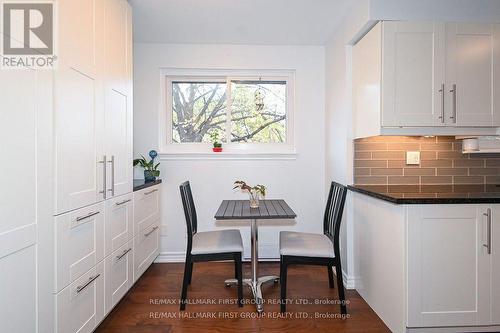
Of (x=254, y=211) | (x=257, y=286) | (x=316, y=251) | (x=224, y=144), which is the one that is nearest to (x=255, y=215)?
(x=254, y=211)

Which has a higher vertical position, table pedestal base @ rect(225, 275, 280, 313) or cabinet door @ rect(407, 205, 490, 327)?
cabinet door @ rect(407, 205, 490, 327)

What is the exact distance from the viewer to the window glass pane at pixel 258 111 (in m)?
3.25

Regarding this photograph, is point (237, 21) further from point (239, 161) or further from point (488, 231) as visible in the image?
point (488, 231)

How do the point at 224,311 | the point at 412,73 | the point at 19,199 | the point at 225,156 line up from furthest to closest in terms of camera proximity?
the point at 225,156, the point at 224,311, the point at 412,73, the point at 19,199

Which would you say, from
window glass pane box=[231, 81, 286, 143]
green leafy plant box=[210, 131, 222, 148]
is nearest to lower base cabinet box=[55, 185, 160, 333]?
green leafy plant box=[210, 131, 222, 148]

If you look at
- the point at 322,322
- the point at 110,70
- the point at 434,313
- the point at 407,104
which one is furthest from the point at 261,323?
the point at 110,70

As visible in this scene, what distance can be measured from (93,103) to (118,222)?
2.74 ft

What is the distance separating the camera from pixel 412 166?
2.49 metres

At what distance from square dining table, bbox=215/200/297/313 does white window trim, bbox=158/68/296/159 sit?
690 millimetres

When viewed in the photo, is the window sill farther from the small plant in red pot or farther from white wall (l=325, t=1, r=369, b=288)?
white wall (l=325, t=1, r=369, b=288)

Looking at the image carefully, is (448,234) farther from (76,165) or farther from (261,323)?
(76,165)

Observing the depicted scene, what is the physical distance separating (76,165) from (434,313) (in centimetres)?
227

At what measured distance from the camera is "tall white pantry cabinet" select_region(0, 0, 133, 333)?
1.16 metres

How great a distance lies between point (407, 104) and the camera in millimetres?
2043
